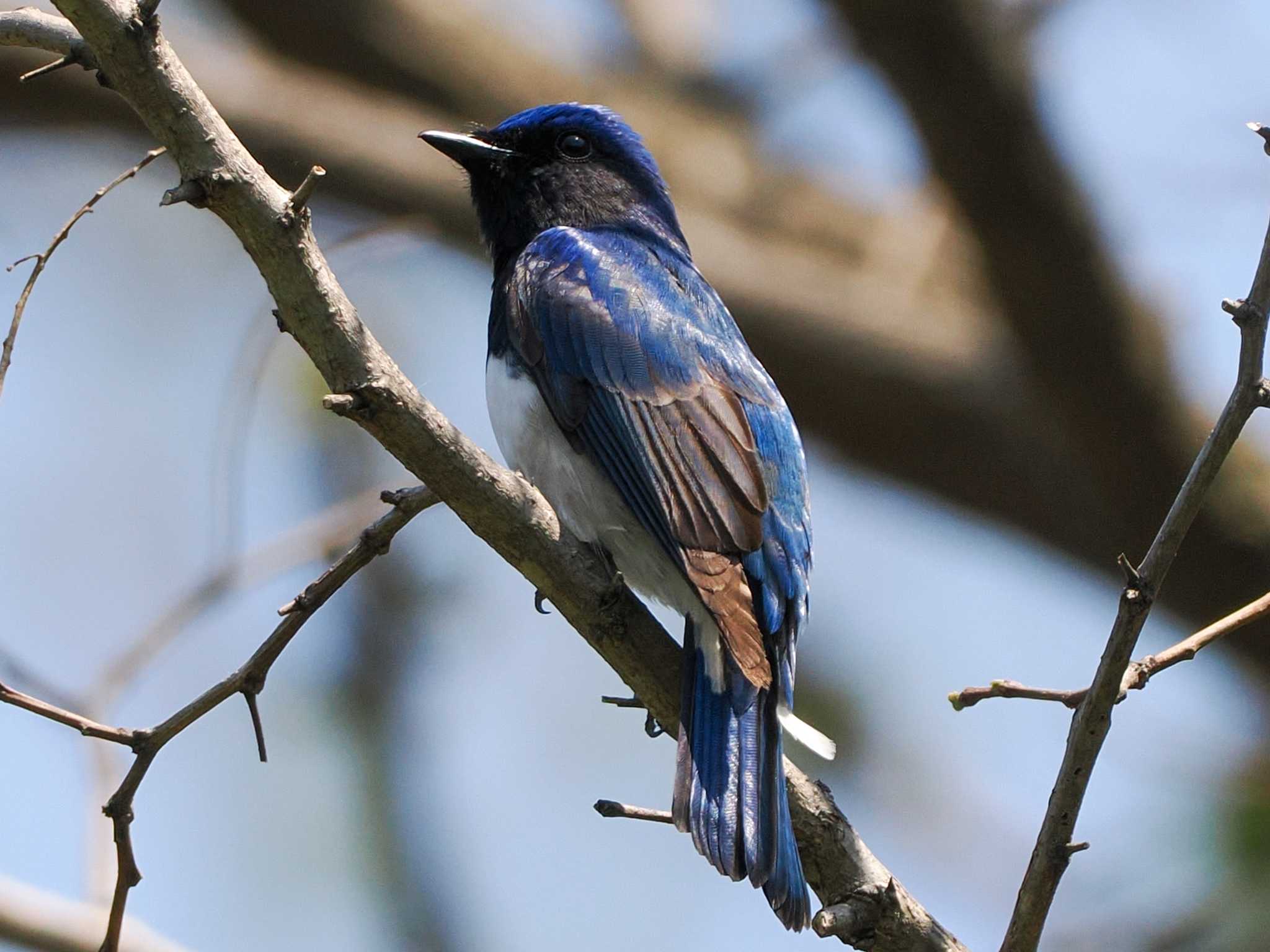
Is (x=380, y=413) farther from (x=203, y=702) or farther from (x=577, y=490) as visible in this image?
(x=577, y=490)

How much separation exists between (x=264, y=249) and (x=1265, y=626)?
5420 millimetres

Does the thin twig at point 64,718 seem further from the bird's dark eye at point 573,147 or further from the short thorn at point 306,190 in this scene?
the bird's dark eye at point 573,147

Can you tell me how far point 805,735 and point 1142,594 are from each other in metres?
1.23

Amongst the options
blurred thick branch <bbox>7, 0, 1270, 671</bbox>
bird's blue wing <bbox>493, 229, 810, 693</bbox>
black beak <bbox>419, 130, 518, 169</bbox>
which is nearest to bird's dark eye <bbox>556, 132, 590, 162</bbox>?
black beak <bbox>419, 130, 518, 169</bbox>

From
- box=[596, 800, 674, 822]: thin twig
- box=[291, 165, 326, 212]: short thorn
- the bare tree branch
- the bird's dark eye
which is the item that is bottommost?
the bare tree branch

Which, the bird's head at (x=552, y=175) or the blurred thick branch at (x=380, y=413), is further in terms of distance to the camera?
the bird's head at (x=552, y=175)

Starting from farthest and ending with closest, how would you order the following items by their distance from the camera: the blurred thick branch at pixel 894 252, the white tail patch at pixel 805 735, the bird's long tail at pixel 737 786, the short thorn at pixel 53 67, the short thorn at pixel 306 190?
1. the blurred thick branch at pixel 894 252
2. the white tail patch at pixel 805 735
3. the bird's long tail at pixel 737 786
4. the short thorn at pixel 53 67
5. the short thorn at pixel 306 190

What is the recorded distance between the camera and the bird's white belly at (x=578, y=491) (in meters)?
3.89

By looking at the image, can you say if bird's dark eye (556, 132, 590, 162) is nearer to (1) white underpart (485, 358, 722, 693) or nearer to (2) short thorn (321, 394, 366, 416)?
(1) white underpart (485, 358, 722, 693)

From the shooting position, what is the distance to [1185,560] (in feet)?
21.5

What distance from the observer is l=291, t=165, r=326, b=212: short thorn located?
8.41 ft

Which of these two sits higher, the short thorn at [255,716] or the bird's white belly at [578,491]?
the bird's white belly at [578,491]

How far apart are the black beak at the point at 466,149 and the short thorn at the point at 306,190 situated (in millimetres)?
2345

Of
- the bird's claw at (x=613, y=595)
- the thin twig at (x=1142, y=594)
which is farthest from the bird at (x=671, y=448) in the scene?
the thin twig at (x=1142, y=594)
